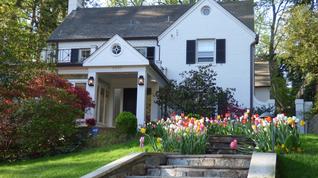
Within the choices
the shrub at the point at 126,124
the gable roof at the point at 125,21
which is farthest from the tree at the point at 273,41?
the shrub at the point at 126,124

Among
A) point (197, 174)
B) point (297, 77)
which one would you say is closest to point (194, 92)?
point (197, 174)

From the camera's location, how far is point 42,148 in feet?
51.5

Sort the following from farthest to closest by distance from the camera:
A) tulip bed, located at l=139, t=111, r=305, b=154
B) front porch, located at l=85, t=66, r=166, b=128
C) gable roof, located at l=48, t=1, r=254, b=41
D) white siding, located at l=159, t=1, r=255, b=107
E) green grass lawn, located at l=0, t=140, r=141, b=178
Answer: gable roof, located at l=48, t=1, r=254, b=41, white siding, located at l=159, t=1, r=255, b=107, front porch, located at l=85, t=66, r=166, b=128, green grass lawn, located at l=0, t=140, r=141, b=178, tulip bed, located at l=139, t=111, r=305, b=154

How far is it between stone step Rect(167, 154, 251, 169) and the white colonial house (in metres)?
10.6

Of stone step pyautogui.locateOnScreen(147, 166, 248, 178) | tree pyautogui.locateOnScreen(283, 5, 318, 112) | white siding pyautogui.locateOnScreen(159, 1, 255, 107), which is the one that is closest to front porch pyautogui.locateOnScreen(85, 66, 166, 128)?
white siding pyautogui.locateOnScreen(159, 1, 255, 107)

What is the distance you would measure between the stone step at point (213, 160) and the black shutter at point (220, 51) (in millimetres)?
14361

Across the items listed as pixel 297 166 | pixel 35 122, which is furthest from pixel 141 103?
pixel 297 166

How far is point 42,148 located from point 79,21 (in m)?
13.7

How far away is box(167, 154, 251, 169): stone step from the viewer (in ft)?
31.0

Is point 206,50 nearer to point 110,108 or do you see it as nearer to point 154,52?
point 154,52

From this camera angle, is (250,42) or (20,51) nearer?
(20,51)

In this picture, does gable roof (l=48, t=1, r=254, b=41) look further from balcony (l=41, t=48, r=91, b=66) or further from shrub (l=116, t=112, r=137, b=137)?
shrub (l=116, t=112, r=137, b=137)

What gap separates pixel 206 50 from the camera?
Answer: 24.5 m

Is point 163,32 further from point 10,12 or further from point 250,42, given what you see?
point 10,12
